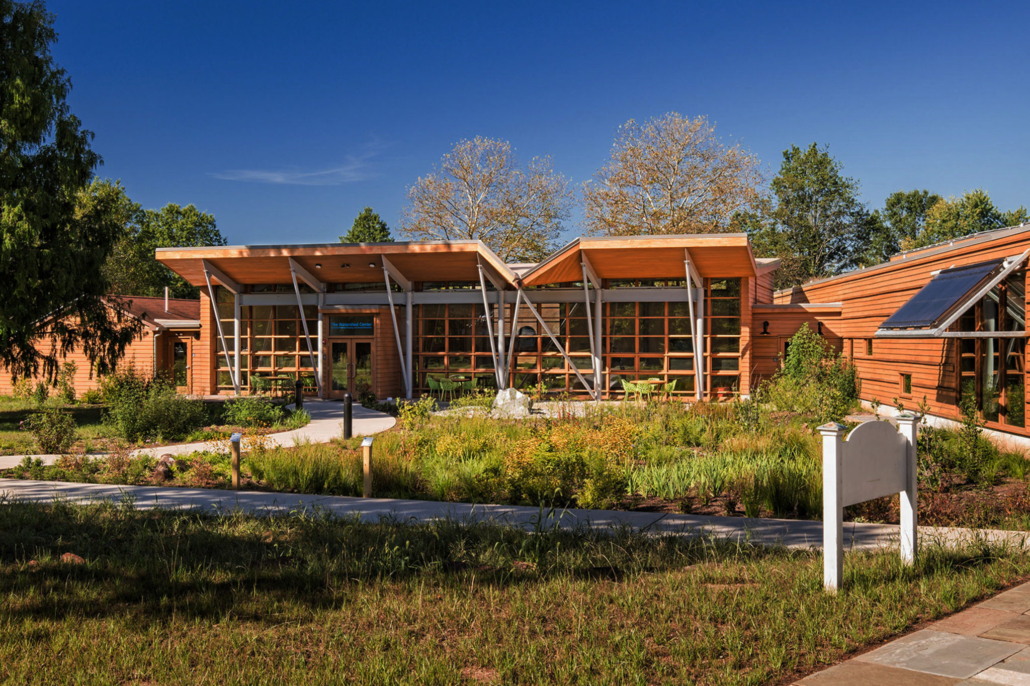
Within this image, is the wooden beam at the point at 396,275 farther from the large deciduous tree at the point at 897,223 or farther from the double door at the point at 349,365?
the large deciduous tree at the point at 897,223

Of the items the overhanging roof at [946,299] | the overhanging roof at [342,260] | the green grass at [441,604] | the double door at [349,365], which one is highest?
the overhanging roof at [342,260]

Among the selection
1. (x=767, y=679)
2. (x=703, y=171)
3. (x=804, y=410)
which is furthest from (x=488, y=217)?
(x=767, y=679)

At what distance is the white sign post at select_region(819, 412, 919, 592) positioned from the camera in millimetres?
4957

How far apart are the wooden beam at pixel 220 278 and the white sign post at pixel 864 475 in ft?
73.8

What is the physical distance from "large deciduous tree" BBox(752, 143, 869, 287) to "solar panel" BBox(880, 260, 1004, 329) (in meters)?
35.9

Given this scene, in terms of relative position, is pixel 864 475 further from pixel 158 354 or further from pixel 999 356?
pixel 158 354

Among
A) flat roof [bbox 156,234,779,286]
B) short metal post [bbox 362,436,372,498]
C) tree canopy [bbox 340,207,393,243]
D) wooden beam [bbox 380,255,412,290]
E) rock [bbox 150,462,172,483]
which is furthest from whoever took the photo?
tree canopy [bbox 340,207,393,243]

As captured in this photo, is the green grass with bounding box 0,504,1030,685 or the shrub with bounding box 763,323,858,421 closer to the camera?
the green grass with bounding box 0,504,1030,685

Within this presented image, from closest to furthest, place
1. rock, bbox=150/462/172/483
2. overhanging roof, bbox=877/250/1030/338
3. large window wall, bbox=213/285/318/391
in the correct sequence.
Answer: rock, bbox=150/462/172/483, overhanging roof, bbox=877/250/1030/338, large window wall, bbox=213/285/318/391

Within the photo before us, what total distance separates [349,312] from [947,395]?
1719 centimetres

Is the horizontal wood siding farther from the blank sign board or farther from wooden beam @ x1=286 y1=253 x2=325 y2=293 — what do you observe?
wooden beam @ x1=286 y1=253 x2=325 y2=293

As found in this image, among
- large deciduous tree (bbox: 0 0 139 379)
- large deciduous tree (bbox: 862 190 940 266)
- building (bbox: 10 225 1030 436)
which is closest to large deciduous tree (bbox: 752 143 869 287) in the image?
large deciduous tree (bbox: 862 190 940 266)

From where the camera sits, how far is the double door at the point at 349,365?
78.5 feet

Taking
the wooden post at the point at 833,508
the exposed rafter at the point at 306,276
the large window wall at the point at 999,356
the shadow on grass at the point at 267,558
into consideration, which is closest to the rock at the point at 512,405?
the shadow on grass at the point at 267,558
